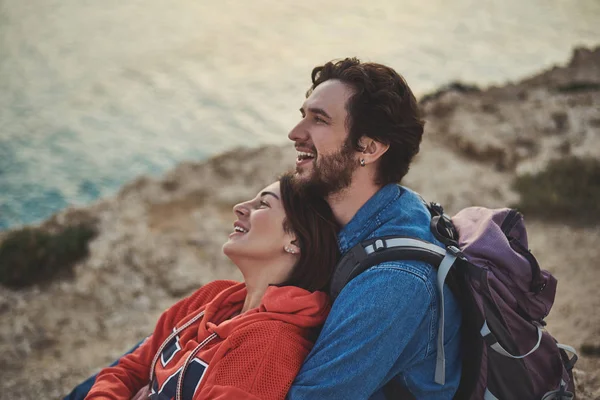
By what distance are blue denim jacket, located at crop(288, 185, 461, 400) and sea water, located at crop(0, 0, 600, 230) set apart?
39.1 ft

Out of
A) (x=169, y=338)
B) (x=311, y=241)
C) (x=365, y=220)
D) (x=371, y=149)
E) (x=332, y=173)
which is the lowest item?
(x=169, y=338)

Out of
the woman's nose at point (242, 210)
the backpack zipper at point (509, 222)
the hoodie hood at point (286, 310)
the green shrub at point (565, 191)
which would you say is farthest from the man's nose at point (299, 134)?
the green shrub at point (565, 191)

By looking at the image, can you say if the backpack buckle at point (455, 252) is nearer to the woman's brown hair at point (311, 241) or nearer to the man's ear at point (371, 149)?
the woman's brown hair at point (311, 241)

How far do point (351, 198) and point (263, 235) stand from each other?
582 millimetres

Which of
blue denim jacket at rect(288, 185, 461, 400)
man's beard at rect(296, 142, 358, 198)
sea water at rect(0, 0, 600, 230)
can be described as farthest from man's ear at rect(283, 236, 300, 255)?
sea water at rect(0, 0, 600, 230)

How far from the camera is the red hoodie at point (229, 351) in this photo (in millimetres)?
2799

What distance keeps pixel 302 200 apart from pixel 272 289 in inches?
24.3

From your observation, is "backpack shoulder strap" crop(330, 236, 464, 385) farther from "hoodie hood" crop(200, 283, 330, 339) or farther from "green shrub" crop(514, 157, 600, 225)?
"green shrub" crop(514, 157, 600, 225)

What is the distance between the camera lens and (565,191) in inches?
344

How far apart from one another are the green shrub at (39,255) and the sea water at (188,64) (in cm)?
511

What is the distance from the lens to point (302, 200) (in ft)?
11.4

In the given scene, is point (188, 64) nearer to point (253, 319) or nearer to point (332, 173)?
point (332, 173)

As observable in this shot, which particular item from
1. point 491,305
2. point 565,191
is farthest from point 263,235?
point 565,191

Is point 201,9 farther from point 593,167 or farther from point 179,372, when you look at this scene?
point 179,372
